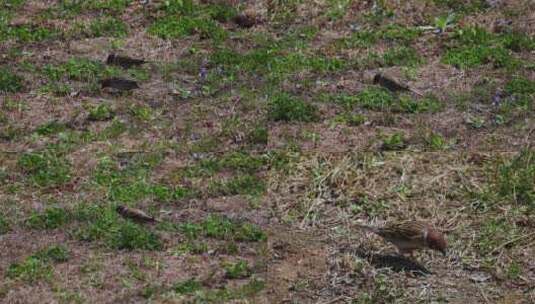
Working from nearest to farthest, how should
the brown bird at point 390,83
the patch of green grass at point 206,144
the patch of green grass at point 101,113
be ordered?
the patch of green grass at point 206,144 → the patch of green grass at point 101,113 → the brown bird at point 390,83

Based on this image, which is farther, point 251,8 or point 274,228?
point 251,8

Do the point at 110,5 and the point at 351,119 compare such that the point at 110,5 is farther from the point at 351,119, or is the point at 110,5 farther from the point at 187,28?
the point at 351,119

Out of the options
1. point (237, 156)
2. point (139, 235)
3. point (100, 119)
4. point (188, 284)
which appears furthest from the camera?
point (100, 119)

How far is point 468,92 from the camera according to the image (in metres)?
10.6

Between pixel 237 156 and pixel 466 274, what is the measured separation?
2224 mm

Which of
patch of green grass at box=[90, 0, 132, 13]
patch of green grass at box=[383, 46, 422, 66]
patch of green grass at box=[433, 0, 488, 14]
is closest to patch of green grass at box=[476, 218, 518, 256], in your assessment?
patch of green grass at box=[383, 46, 422, 66]

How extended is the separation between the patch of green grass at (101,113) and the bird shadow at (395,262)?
2916mm

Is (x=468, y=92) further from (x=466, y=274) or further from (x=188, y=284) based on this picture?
(x=188, y=284)

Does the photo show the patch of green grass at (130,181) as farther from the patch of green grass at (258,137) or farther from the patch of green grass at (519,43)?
the patch of green grass at (519,43)

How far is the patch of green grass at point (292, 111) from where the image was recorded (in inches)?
400

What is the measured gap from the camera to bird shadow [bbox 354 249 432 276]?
26.3 feet

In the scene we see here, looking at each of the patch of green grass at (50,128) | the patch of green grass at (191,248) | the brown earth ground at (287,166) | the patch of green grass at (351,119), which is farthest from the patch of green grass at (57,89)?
the patch of green grass at (191,248)

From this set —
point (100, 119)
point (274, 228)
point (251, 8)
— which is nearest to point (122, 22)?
point (251, 8)

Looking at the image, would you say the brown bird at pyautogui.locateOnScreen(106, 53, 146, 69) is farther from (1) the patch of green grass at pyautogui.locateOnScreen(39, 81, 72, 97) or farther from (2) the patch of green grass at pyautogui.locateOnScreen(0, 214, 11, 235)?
(2) the patch of green grass at pyautogui.locateOnScreen(0, 214, 11, 235)
